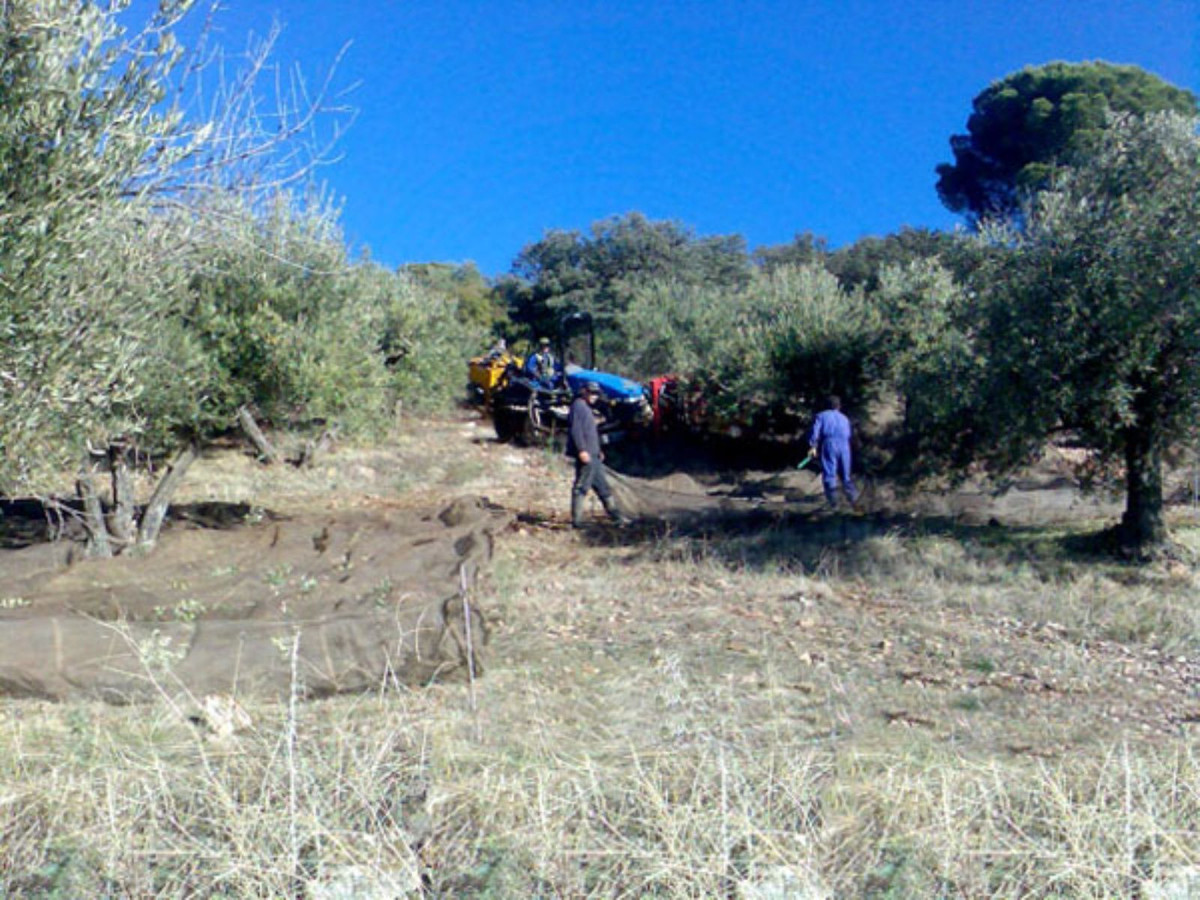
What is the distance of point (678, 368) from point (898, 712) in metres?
16.9

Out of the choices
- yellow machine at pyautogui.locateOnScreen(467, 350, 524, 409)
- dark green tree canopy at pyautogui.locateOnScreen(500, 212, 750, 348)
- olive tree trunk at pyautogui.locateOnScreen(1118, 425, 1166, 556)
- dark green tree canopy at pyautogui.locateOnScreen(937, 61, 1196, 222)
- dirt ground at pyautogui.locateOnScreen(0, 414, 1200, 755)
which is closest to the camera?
dirt ground at pyautogui.locateOnScreen(0, 414, 1200, 755)

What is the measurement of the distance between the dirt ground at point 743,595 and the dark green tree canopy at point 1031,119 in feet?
71.9

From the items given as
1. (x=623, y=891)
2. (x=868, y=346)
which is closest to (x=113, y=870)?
(x=623, y=891)

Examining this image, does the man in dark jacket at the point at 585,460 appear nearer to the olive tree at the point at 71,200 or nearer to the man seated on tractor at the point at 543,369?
the olive tree at the point at 71,200

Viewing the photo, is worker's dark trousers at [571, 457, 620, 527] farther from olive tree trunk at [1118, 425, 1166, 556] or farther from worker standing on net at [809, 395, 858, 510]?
olive tree trunk at [1118, 425, 1166, 556]

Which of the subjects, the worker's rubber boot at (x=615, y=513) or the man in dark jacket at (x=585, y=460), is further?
the worker's rubber boot at (x=615, y=513)

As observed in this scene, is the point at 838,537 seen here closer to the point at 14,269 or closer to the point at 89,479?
the point at 89,479

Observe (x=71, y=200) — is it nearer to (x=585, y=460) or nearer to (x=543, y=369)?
(x=585, y=460)

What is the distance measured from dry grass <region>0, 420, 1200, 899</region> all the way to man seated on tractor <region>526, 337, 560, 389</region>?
16.4m

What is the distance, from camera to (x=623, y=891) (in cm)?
342

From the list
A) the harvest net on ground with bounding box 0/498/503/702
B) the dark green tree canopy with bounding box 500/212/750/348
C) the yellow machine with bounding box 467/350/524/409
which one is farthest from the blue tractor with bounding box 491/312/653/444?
the dark green tree canopy with bounding box 500/212/750/348

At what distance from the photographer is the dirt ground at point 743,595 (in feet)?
19.8

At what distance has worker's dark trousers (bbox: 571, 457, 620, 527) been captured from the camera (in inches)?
512

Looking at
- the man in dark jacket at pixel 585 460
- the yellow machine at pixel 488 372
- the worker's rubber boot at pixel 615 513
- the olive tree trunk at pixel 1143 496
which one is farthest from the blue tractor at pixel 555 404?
the olive tree trunk at pixel 1143 496
